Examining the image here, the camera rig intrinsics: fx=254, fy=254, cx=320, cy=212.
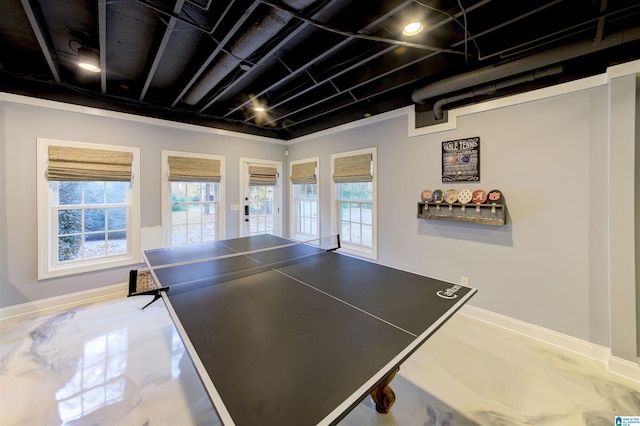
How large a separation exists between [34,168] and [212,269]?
2802 mm

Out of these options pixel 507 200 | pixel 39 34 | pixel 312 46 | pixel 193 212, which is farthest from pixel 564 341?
pixel 39 34

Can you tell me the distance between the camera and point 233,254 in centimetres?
256

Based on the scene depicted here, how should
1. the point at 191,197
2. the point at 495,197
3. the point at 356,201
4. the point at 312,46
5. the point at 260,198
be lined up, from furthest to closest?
the point at 260,198
the point at 191,197
the point at 356,201
the point at 495,197
the point at 312,46

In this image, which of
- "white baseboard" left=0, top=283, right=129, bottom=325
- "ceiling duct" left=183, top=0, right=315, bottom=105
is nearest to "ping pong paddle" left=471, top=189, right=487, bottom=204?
"ceiling duct" left=183, top=0, right=315, bottom=105

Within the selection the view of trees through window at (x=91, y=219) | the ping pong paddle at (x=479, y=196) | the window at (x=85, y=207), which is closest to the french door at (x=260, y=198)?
the window at (x=85, y=207)

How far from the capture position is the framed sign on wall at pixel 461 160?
2.73 m

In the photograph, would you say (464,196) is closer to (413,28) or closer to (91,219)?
(413,28)

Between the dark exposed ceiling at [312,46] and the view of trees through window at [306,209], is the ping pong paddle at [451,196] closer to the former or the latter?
the dark exposed ceiling at [312,46]

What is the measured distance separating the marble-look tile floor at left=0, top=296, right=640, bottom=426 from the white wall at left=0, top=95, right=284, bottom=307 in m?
0.59

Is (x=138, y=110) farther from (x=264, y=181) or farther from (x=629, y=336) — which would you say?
(x=629, y=336)

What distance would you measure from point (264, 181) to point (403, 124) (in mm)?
2718

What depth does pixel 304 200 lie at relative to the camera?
5.04 metres

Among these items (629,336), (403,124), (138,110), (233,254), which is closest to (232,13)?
(233,254)

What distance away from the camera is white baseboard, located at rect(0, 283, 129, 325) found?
9.41 feet
